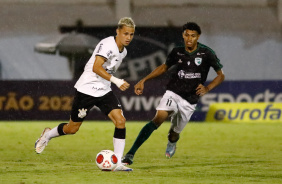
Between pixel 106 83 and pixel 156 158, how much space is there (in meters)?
1.63

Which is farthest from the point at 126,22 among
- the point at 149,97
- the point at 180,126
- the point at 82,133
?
the point at 149,97

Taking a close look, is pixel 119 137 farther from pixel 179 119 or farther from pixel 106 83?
pixel 179 119

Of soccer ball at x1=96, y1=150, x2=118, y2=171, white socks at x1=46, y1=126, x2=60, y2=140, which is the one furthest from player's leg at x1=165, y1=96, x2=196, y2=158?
soccer ball at x1=96, y1=150, x2=118, y2=171

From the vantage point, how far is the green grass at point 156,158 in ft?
24.4

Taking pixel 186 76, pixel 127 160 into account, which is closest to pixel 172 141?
pixel 186 76

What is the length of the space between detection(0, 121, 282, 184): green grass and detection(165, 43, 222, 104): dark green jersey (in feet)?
2.97

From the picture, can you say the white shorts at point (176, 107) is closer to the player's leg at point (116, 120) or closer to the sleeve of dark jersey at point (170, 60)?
the sleeve of dark jersey at point (170, 60)

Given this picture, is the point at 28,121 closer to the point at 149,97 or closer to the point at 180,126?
the point at 149,97

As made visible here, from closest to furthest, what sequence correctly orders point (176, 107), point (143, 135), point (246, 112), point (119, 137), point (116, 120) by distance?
point (119, 137) → point (116, 120) → point (143, 135) → point (176, 107) → point (246, 112)

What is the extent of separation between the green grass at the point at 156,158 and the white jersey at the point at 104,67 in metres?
0.89

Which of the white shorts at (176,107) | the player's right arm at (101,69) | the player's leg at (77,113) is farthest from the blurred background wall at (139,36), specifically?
the player's right arm at (101,69)

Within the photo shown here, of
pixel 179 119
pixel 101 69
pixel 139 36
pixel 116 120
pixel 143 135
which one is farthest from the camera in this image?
pixel 139 36

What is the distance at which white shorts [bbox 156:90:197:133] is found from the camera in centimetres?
934

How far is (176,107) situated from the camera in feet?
31.0
